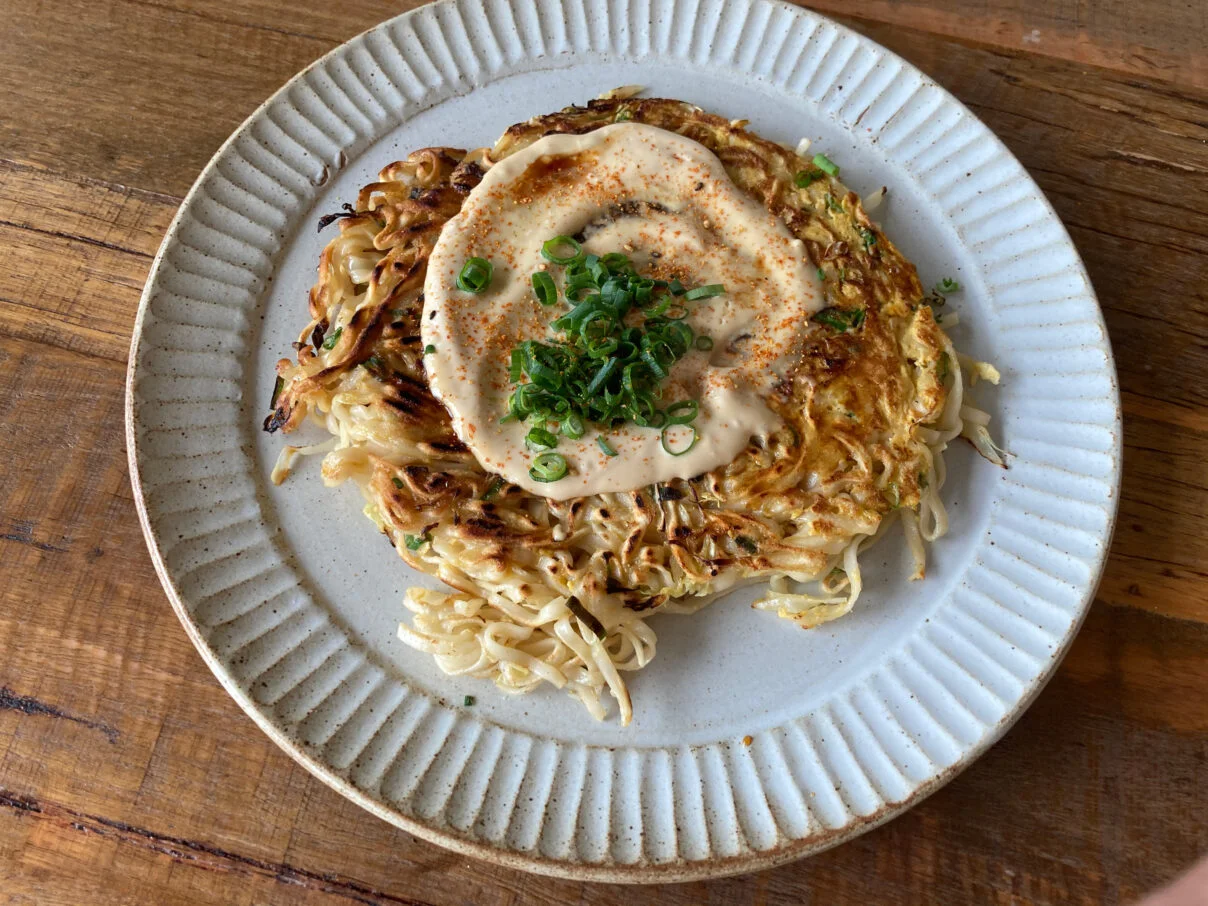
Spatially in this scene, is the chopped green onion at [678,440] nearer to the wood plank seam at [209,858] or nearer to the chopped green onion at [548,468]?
the chopped green onion at [548,468]

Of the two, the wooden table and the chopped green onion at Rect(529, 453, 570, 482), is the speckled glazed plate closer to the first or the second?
the wooden table

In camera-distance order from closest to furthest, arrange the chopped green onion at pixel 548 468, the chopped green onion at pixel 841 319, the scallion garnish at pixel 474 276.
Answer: the chopped green onion at pixel 548 468 → the scallion garnish at pixel 474 276 → the chopped green onion at pixel 841 319

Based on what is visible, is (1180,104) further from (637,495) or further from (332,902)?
(332,902)

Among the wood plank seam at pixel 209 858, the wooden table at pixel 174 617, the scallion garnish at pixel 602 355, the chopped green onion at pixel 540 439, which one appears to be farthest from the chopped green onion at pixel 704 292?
the wood plank seam at pixel 209 858

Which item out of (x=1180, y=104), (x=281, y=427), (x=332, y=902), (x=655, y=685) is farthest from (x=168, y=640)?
(x=1180, y=104)

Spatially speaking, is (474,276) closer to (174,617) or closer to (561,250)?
(561,250)

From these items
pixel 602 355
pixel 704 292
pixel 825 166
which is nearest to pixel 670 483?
pixel 602 355
